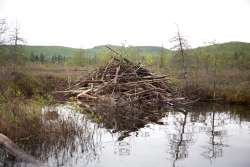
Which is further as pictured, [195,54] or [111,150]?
[195,54]

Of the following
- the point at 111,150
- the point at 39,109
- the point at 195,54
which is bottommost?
the point at 111,150

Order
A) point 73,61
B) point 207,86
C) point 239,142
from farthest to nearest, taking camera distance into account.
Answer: point 73,61 → point 207,86 → point 239,142

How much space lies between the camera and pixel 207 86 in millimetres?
21156

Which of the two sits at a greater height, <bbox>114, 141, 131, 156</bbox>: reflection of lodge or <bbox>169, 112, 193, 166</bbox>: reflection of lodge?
<bbox>169, 112, 193, 166</bbox>: reflection of lodge

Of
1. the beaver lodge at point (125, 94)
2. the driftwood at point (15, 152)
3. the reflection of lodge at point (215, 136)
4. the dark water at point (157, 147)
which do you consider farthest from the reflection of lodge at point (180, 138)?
the driftwood at point (15, 152)

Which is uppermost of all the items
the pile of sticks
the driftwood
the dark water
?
the pile of sticks

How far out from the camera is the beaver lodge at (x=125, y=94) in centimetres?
1398

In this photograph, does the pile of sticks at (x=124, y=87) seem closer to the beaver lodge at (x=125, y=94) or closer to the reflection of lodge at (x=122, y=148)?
the beaver lodge at (x=125, y=94)

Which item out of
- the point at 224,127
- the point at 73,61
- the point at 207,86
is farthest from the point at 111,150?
the point at 73,61

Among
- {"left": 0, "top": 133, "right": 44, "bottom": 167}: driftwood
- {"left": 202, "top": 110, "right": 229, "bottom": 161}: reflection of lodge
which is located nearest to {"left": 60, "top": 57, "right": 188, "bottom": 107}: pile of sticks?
{"left": 202, "top": 110, "right": 229, "bottom": 161}: reflection of lodge

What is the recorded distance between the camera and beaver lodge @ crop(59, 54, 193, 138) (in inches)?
550

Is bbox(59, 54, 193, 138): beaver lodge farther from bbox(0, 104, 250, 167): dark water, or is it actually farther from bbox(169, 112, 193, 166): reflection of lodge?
bbox(0, 104, 250, 167): dark water

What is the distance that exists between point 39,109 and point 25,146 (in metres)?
1.33

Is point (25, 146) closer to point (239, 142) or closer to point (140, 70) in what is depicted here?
point (239, 142)
